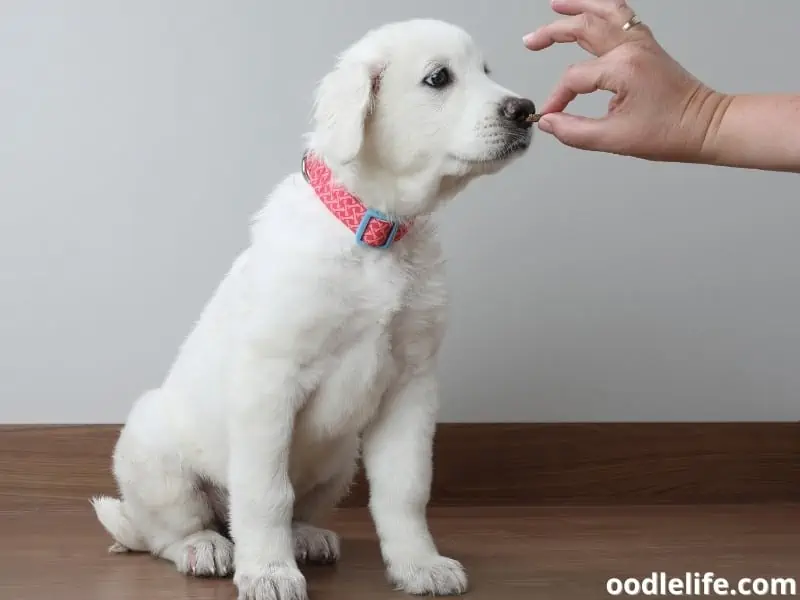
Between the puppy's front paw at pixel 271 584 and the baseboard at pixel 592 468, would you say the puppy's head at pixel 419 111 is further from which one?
the baseboard at pixel 592 468

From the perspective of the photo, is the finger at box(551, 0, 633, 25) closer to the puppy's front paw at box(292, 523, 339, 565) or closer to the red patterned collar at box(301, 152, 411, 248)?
the red patterned collar at box(301, 152, 411, 248)

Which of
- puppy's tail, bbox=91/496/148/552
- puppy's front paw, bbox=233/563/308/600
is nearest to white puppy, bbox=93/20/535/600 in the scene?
puppy's front paw, bbox=233/563/308/600

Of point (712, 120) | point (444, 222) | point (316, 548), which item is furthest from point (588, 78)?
point (444, 222)

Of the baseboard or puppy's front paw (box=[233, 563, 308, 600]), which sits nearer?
puppy's front paw (box=[233, 563, 308, 600])

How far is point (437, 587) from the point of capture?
187 centimetres

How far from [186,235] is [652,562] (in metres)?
1.43

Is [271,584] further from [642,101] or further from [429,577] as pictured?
[642,101]

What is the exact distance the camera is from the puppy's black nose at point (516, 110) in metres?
1.80

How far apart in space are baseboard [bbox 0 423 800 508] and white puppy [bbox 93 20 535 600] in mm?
848

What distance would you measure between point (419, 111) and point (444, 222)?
1026mm

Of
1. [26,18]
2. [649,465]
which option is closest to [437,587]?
[649,465]

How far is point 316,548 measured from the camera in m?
2.13

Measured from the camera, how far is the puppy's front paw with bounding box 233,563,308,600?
1750 millimetres

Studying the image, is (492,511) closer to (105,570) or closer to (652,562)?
(652,562)
